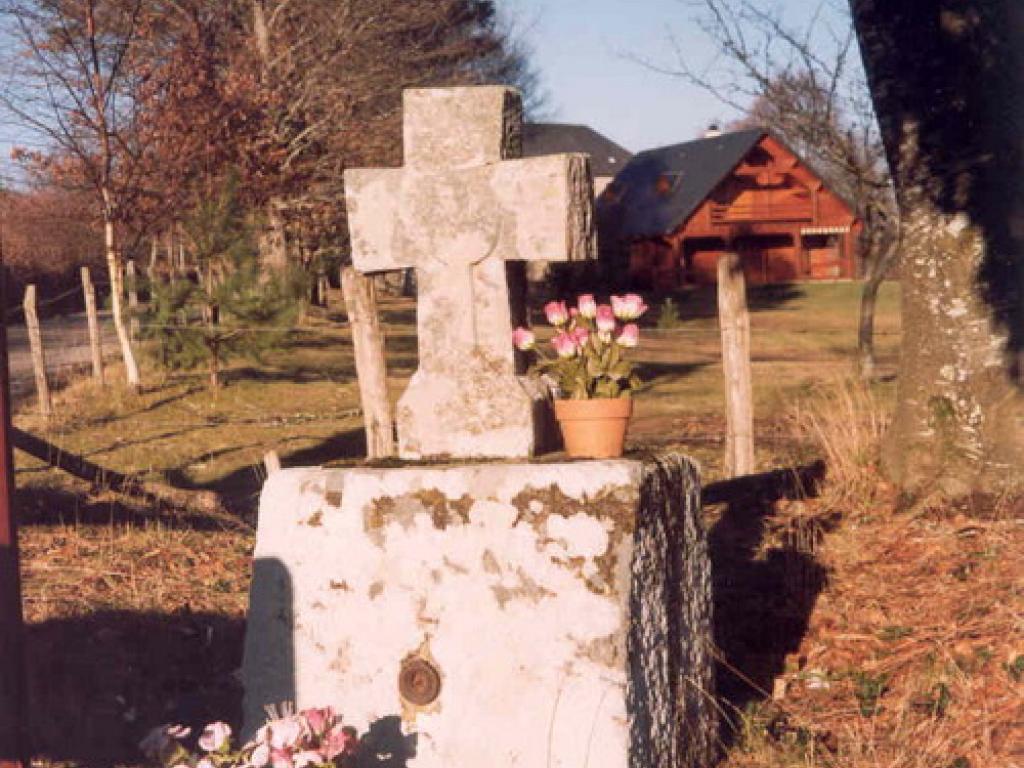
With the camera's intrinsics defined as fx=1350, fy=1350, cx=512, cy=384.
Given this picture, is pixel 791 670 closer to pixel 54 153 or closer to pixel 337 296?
pixel 54 153

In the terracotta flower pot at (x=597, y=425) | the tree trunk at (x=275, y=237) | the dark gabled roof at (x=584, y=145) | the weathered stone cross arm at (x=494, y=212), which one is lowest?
the terracotta flower pot at (x=597, y=425)

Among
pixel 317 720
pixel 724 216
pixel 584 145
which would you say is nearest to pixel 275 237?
pixel 317 720

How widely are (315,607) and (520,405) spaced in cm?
102

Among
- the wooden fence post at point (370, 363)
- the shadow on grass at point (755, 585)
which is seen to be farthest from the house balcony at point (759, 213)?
the shadow on grass at point (755, 585)

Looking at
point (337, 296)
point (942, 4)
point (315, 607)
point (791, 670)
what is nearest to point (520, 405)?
point (315, 607)

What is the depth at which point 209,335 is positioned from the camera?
15.3 metres

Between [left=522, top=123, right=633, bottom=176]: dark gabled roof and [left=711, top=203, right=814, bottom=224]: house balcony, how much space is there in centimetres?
1026

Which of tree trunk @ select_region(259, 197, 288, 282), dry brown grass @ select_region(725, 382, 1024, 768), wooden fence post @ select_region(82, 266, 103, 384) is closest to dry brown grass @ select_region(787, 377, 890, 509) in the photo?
dry brown grass @ select_region(725, 382, 1024, 768)

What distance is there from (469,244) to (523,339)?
390 mm

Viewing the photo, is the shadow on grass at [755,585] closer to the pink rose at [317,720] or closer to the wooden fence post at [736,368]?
the wooden fence post at [736,368]

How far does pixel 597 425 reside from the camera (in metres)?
4.41

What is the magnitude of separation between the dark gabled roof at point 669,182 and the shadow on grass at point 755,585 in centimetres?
3714

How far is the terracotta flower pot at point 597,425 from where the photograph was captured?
173 inches

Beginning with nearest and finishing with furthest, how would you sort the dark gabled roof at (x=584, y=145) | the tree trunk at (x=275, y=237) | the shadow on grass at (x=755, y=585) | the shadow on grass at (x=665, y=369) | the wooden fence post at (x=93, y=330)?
1. the shadow on grass at (x=755, y=585)
2. the wooden fence post at (x=93, y=330)
3. the shadow on grass at (x=665, y=369)
4. the tree trunk at (x=275, y=237)
5. the dark gabled roof at (x=584, y=145)
